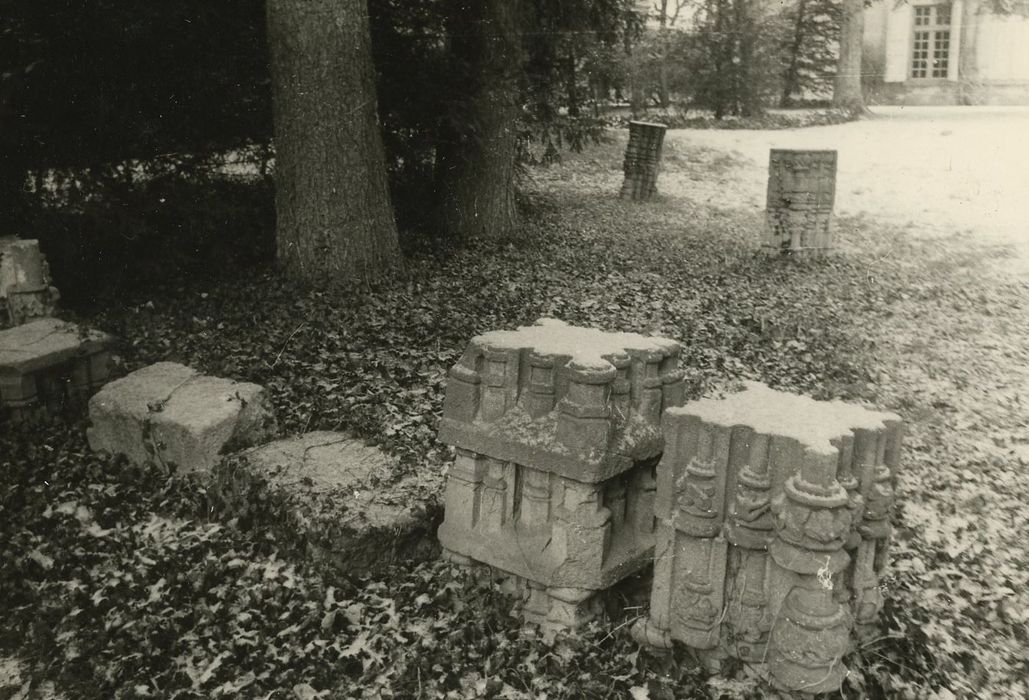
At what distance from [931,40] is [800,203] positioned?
1742 centimetres

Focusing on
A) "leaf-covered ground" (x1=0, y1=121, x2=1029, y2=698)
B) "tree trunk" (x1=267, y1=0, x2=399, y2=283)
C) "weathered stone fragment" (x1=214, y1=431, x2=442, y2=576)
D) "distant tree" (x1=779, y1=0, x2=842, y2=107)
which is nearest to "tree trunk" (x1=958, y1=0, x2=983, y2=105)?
"distant tree" (x1=779, y1=0, x2=842, y2=107)

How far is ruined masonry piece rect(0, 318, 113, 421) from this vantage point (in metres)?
6.02

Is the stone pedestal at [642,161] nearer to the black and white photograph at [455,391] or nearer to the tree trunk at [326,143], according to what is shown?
the black and white photograph at [455,391]

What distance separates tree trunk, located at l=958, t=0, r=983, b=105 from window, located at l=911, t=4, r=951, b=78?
0.55 meters

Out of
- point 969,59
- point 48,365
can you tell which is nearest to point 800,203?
point 48,365

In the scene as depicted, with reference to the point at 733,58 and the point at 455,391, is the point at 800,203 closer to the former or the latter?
the point at 455,391

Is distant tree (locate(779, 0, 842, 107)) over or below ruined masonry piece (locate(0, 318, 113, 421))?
over

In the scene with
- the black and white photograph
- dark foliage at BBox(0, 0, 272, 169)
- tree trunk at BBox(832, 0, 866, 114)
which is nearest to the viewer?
the black and white photograph

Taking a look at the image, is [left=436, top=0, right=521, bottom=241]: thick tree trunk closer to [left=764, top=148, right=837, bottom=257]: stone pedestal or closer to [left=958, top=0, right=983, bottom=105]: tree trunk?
[left=764, top=148, right=837, bottom=257]: stone pedestal

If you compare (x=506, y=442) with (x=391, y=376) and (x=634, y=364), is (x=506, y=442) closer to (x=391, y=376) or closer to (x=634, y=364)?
(x=634, y=364)

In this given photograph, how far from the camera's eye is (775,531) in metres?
3.24

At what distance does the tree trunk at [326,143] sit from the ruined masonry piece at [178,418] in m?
2.57

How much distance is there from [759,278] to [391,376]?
5.59 meters

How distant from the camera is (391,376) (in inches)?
247
